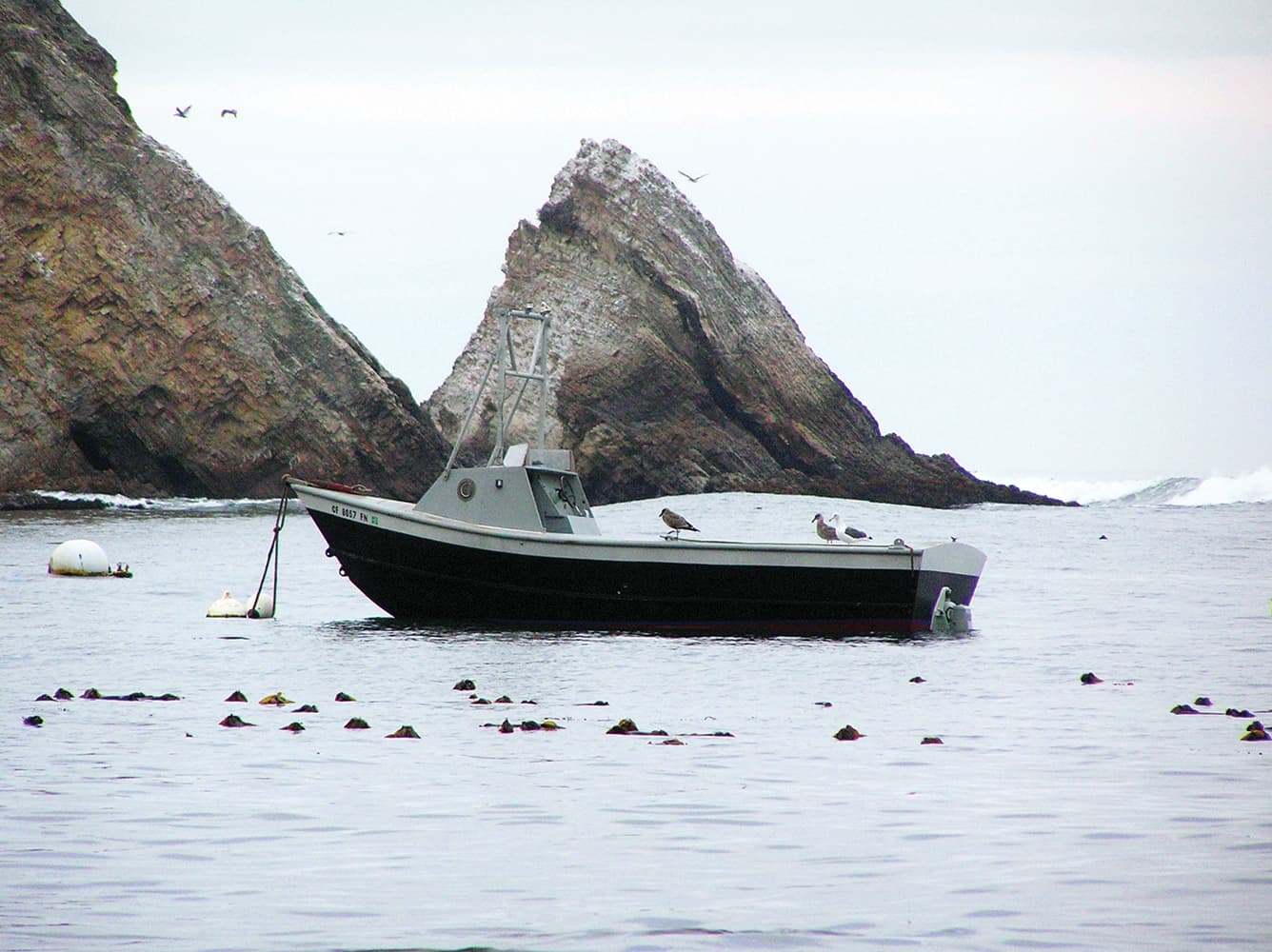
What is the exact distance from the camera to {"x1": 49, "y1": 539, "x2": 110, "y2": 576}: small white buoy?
112 ft

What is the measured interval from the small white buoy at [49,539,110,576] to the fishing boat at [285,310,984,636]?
11929mm

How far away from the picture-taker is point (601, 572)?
23000 millimetres

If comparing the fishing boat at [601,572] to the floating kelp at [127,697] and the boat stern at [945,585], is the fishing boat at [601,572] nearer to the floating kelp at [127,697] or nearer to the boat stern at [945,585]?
the boat stern at [945,585]

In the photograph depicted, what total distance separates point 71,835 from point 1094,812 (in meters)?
5.89

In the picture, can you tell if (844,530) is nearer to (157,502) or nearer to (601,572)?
(601,572)

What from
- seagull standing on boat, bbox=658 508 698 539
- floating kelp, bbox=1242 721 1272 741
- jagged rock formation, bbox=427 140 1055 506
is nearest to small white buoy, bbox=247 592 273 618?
seagull standing on boat, bbox=658 508 698 539

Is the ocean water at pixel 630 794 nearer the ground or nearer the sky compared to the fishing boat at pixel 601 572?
nearer the ground

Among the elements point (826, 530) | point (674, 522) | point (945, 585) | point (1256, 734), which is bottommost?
point (1256, 734)

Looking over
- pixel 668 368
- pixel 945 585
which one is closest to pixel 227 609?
pixel 945 585

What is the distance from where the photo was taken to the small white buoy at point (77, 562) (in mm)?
34062

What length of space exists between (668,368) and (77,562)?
44865mm

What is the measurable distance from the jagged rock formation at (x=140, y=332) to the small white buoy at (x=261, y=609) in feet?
144

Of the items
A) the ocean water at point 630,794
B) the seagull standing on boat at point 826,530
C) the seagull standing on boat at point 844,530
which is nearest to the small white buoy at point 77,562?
the ocean water at point 630,794

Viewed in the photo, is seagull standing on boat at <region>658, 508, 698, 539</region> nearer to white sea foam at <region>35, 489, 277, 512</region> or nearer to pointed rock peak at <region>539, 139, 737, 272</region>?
white sea foam at <region>35, 489, 277, 512</region>
